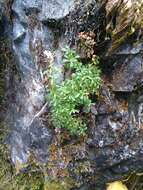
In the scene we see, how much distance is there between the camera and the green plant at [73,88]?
3713 millimetres

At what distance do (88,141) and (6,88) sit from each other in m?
1.22

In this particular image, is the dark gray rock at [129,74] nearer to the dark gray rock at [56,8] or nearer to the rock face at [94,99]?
the rock face at [94,99]

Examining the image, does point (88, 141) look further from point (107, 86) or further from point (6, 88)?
point (6, 88)

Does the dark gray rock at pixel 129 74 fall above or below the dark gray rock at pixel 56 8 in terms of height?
below

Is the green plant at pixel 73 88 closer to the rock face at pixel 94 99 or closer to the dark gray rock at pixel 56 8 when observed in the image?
the rock face at pixel 94 99

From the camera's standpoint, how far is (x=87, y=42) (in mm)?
3742

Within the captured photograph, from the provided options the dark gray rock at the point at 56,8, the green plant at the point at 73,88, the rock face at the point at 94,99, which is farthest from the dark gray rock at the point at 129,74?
the dark gray rock at the point at 56,8

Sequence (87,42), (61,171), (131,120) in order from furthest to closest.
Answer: (61,171) → (131,120) → (87,42)

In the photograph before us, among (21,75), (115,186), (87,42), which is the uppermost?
(87,42)

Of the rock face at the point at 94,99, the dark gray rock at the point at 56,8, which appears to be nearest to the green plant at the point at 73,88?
the rock face at the point at 94,99

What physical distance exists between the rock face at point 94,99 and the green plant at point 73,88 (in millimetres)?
128

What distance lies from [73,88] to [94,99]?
0.36 metres

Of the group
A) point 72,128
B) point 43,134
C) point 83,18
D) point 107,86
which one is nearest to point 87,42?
point 83,18

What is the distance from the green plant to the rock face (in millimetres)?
128
